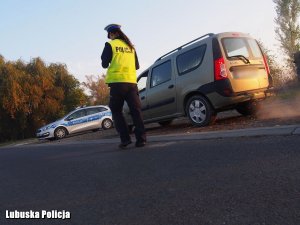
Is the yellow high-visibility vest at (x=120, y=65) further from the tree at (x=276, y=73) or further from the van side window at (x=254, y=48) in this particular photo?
the tree at (x=276, y=73)

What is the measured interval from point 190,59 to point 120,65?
9.05ft

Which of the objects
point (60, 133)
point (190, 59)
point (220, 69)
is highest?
point (190, 59)

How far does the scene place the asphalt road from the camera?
114 inches

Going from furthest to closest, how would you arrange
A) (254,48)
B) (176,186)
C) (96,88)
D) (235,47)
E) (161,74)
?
(96,88) < (161,74) < (254,48) < (235,47) < (176,186)

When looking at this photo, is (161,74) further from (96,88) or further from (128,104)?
(96,88)

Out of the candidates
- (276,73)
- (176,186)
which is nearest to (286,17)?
(276,73)

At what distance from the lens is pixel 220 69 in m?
8.25

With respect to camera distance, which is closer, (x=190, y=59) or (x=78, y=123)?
(x=190, y=59)

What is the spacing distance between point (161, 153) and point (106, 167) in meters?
0.86

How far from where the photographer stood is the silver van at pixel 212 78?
832cm

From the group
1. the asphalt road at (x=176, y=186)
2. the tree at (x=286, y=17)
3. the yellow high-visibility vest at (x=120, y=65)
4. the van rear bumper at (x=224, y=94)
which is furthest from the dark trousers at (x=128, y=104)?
the tree at (x=286, y=17)

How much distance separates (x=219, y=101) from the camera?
8367mm

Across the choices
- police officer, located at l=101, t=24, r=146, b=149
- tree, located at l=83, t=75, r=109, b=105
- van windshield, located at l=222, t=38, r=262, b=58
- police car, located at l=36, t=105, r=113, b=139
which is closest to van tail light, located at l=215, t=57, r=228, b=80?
van windshield, located at l=222, t=38, r=262, b=58

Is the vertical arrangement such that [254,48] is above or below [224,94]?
above
